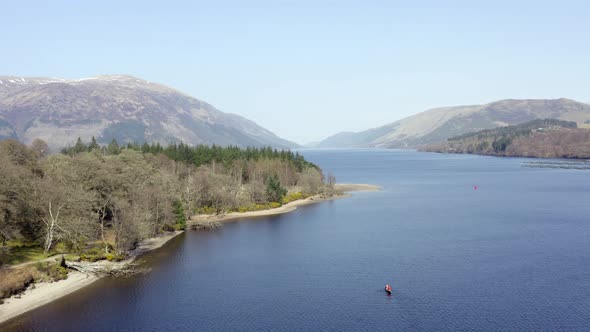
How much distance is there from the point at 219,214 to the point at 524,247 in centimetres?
7472

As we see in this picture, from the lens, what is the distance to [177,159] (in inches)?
6344

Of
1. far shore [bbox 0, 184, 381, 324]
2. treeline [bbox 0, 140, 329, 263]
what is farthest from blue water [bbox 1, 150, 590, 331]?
treeline [bbox 0, 140, 329, 263]

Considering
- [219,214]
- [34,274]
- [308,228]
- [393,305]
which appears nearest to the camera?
[393,305]

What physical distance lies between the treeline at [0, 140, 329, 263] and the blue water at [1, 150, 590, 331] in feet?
26.3

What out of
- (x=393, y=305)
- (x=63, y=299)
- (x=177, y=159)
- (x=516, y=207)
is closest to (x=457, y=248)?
(x=393, y=305)

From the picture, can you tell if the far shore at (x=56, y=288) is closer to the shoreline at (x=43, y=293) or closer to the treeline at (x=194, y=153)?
the shoreline at (x=43, y=293)

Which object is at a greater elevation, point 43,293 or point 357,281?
point 43,293

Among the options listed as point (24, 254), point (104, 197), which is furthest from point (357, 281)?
point (104, 197)

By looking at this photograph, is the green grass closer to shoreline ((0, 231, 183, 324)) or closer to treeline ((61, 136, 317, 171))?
shoreline ((0, 231, 183, 324))

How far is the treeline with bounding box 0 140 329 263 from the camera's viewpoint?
248 feet

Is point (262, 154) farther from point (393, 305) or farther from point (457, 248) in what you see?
point (393, 305)

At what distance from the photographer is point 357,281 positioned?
66.7 metres

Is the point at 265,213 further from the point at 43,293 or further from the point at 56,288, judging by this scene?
the point at 43,293

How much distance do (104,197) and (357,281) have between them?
179 feet
